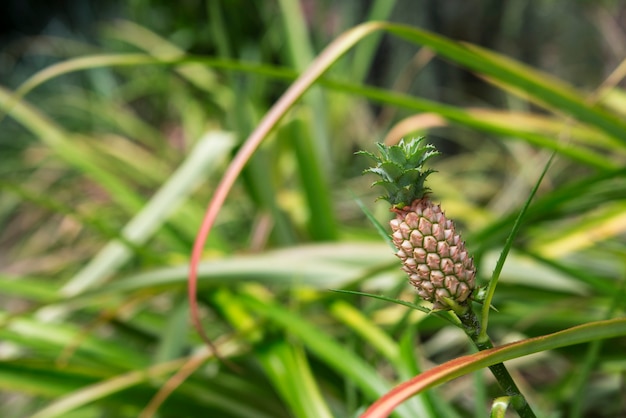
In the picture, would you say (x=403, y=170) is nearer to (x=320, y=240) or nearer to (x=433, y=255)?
(x=433, y=255)

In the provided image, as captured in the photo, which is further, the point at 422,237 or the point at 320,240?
the point at 320,240

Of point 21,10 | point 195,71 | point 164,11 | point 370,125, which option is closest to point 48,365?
point 195,71

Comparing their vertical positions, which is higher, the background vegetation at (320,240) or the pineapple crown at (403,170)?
the background vegetation at (320,240)

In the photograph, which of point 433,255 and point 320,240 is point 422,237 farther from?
point 320,240

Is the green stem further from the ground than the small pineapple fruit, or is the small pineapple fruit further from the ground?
the small pineapple fruit

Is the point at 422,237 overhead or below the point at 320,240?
below

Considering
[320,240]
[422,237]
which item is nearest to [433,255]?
[422,237]
